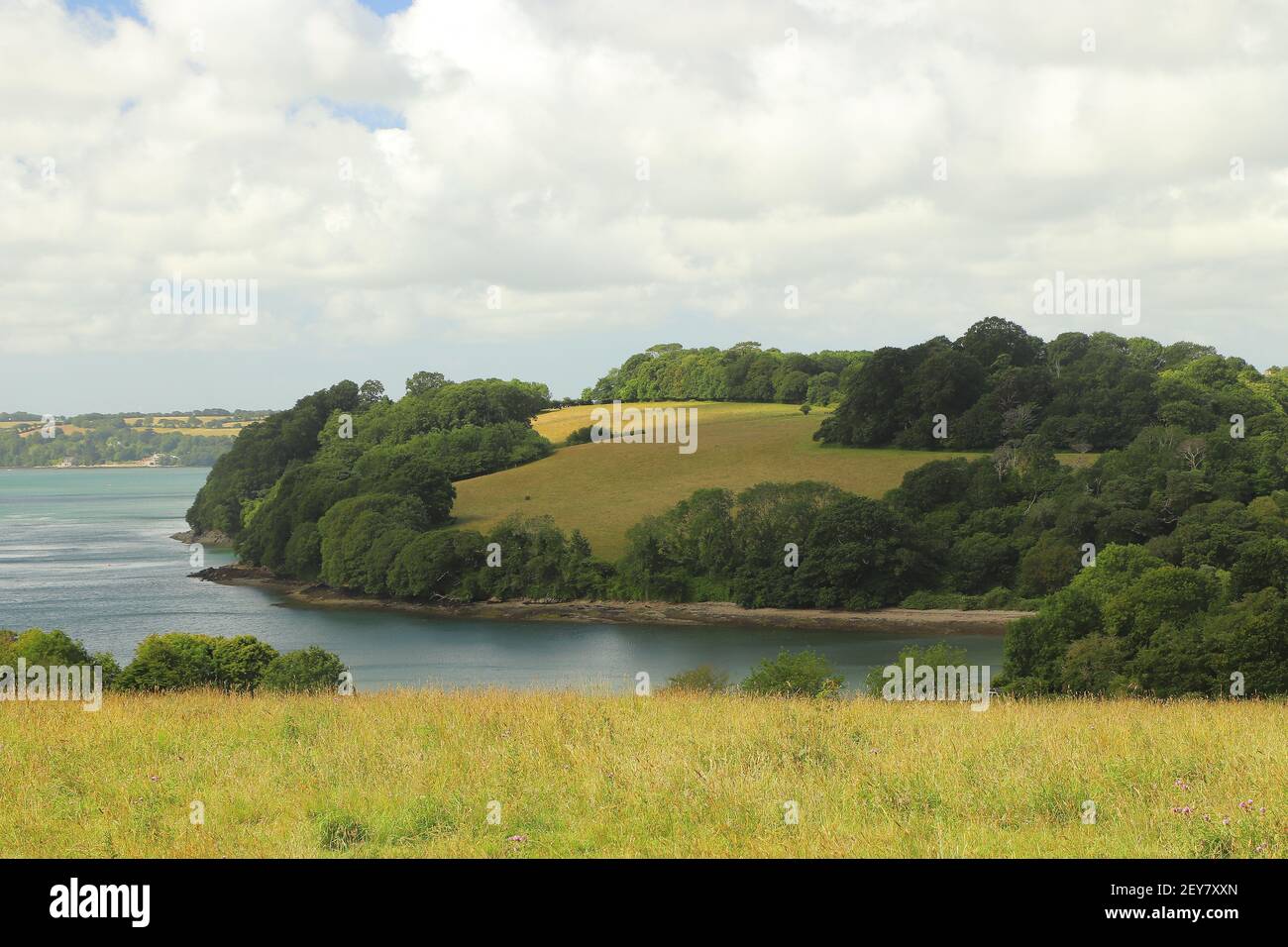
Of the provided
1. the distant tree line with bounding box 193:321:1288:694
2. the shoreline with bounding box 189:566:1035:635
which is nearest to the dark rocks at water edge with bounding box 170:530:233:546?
the distant tree line with bounding box 193:321:1288:694

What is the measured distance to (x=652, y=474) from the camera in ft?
359

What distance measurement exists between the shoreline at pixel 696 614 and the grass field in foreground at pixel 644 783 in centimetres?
7148

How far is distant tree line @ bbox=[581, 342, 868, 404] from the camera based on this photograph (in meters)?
143

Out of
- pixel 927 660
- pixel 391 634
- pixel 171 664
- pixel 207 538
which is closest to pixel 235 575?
pixel 207 538

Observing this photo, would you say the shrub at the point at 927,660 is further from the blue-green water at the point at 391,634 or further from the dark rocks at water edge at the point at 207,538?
the dark rocks at water edge at the point at 207,538

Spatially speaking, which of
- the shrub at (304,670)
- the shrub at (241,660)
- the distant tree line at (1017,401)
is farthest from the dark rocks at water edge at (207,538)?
the shrub at (241,660)

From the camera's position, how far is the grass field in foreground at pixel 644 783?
6465mm

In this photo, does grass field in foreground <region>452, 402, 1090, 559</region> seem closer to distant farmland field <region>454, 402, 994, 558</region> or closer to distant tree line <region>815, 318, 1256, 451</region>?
distant farmland field <region>454, 402, 994, 558</region>

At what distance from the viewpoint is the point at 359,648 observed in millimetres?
69250

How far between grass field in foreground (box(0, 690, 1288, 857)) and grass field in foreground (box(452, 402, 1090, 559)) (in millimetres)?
84210
